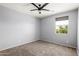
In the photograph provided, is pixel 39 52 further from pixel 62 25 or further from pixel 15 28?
pixel 62 25

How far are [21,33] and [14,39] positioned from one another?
2.23 feet

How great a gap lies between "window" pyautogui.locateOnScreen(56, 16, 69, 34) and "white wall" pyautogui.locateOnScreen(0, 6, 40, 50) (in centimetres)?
206

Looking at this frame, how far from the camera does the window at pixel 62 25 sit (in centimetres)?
438

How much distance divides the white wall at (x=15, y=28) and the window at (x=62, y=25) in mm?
2055

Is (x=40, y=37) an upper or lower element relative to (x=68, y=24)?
lower

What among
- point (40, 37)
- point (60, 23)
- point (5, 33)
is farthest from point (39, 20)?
point (5, 33)

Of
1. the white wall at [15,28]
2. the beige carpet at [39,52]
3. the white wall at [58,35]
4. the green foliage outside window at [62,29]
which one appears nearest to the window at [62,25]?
the green foliage outside window at [62,29]

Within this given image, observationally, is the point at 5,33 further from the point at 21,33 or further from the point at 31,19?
the point at 31,19

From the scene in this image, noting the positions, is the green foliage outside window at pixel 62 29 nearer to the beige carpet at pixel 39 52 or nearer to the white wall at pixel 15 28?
the beige carpet at pixel 39 52

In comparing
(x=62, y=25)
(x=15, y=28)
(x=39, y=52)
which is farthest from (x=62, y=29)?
(x=15, y=28)

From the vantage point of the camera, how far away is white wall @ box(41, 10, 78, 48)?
3898 millimetres

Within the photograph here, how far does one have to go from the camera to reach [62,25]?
15.2 ft

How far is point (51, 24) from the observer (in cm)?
527

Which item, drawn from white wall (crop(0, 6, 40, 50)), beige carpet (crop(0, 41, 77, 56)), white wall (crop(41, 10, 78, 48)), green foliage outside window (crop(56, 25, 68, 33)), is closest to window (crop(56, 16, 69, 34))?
green foliage outside window (crop(56, 25, 68, 33))
